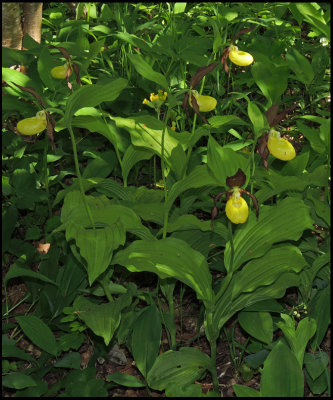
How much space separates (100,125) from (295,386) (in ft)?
3.65

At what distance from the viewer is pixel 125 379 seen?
154cm

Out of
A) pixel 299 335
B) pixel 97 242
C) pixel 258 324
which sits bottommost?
pixel 258 324

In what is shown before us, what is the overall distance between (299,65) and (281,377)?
4.18 feet

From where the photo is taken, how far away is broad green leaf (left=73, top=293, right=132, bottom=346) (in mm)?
1502

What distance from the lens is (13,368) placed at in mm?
1604

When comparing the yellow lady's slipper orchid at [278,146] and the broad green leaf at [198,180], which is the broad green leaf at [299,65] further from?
the broad green leaf at [198,180]

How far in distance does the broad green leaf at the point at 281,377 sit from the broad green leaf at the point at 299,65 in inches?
46.7

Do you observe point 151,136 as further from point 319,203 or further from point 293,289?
point 293,289

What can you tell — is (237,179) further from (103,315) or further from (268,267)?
(103,315)

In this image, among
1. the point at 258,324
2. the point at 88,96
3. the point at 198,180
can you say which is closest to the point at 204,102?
the point at 198,180

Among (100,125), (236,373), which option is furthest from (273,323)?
(100,125)

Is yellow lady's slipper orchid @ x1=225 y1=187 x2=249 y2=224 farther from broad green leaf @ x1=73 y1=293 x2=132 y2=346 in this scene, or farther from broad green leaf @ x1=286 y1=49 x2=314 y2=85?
broad green leaf @ x1=286 y1=49 x2=314 y2=85

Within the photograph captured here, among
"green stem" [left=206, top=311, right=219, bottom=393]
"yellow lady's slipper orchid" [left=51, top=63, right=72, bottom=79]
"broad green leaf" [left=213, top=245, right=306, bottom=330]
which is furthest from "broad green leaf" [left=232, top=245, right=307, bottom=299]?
"yellow lady's slipper orchid" [left=51, top=63, right=72, bottom=79]

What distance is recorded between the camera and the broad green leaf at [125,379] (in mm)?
1522
